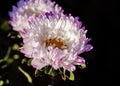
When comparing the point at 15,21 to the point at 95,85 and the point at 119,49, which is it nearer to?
the point at 95,85

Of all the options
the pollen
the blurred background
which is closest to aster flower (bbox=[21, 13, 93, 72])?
the pollen

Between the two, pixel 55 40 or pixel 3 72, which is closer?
pixel 55 40

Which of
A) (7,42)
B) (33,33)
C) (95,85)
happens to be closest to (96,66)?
(95,85)

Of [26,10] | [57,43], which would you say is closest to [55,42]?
[57,43]

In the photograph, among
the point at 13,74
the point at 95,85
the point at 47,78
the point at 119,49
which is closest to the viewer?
the point at 47,78

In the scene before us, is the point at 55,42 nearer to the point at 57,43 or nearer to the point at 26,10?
the point at 57,43

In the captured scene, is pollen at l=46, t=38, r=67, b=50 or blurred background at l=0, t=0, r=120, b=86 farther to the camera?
blurred background at l=0, t=0, r=120, b=86

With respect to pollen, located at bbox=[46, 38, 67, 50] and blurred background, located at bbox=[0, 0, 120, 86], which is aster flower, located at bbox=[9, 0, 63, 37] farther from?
blurred background, located at bbox=[0, 0, 120, 86]
